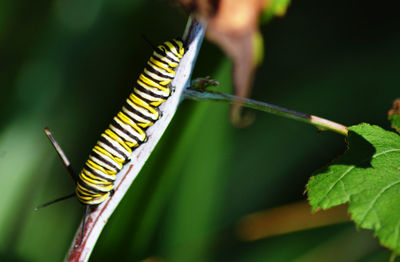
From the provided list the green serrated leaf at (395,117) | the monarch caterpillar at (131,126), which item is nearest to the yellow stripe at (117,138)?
the monarch caterpillar at (131,126)

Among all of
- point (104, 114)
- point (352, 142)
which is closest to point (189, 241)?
point (104, 114)

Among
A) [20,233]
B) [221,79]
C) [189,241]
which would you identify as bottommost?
[189,241]

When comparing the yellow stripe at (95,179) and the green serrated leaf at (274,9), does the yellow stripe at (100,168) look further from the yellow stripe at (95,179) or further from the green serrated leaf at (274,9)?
the green serrated leaf at (274,9)

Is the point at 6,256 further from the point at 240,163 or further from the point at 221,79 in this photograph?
the point at 240,163

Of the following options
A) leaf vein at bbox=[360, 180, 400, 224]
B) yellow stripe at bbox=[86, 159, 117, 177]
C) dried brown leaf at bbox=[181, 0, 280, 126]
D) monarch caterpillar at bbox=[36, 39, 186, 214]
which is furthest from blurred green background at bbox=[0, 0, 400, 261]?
dried brown leaf at bbox=[181, 0, 280, 126]

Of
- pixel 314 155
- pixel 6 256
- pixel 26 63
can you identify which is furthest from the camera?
pixel 314 155

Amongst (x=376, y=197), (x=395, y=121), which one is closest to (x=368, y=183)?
(x=376, y=197)
